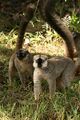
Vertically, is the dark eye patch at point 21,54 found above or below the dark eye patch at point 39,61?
above

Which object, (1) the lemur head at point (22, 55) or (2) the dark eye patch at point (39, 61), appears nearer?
(2) the dark eye patch at point (39, 61)

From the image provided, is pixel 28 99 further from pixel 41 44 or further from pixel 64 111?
pixel 41 44

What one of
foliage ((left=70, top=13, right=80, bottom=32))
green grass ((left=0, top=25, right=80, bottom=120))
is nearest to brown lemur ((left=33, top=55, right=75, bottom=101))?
green grass ((left=0, top=25, right=80, bottom=120))

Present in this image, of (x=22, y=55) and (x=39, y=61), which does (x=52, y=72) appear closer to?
(x=39, y=61)

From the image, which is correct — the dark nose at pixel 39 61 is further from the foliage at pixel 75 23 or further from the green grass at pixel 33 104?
the foliage at pixel 75 23

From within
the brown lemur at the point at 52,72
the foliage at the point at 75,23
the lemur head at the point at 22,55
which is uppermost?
the foliage at the point at 75,23

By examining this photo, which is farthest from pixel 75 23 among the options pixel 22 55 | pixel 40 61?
pixel 40 61

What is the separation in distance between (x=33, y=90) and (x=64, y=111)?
3.27 ft

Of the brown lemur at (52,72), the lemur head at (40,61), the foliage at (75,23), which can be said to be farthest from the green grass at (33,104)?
the foliage at (75,23)

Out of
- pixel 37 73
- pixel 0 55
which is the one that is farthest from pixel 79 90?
pixel 0 55

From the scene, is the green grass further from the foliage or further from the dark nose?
the foliage

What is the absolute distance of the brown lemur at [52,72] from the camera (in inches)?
251

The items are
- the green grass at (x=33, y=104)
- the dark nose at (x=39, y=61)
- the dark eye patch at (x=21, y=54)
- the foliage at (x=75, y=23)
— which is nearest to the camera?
the green grass at (x=33, y=104)

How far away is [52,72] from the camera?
647 centimetres
